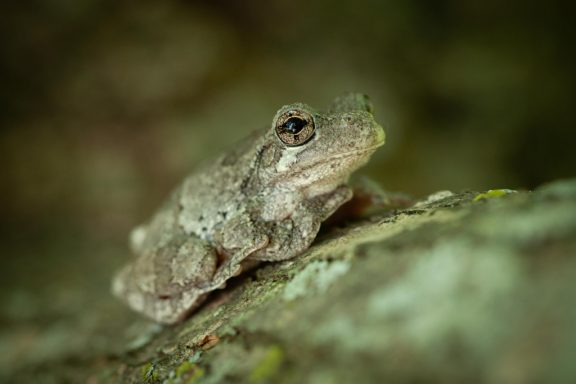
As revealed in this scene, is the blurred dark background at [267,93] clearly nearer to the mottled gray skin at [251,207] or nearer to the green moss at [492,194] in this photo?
the mottled gray skin at [251,207]

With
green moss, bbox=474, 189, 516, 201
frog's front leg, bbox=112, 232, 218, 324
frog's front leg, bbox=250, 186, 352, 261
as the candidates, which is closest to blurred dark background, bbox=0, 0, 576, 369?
frog's front leg, bbox=112, 232, 218, 324

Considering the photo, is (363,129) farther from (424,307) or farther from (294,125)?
(424,307)

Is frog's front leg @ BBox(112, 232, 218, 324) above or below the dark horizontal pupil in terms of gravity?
below

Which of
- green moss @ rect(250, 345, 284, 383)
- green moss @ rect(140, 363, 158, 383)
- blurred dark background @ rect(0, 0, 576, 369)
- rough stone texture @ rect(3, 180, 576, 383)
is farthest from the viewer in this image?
blurred dark background @ rect(0, 0, 576, 369)

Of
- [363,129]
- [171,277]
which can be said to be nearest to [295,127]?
[363,129]

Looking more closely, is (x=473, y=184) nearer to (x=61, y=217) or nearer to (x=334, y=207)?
(x=334, y=207)

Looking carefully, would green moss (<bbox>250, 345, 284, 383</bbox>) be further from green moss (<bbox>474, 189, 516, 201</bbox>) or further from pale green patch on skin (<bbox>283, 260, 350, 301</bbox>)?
green moss (<bbox>474, 189, 516, 201</bbox>)

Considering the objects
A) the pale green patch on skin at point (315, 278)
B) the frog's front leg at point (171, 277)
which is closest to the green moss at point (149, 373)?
the frog's front leg at point (171, 277)
